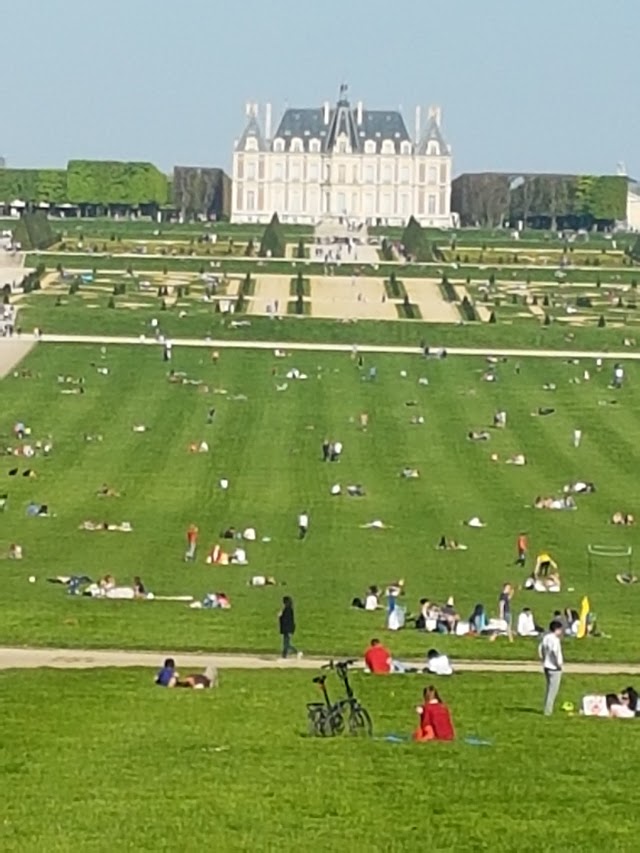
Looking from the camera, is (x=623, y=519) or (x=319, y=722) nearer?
(x=319, y=722)

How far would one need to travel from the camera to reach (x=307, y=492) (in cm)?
2991

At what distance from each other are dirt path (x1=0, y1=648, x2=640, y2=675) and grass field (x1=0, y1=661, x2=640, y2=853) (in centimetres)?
224

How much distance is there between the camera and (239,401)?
138 ft

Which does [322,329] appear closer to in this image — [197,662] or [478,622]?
[478,622]

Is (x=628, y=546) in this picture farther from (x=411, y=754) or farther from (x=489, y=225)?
(x=489, y=225)

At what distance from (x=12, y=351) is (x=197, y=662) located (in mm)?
34513

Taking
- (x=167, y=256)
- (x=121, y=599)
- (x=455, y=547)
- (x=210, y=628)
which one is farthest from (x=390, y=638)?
(x=167, y=256)

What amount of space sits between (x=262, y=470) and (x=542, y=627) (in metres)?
12.8

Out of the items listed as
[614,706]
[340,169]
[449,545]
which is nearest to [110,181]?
[340,169]

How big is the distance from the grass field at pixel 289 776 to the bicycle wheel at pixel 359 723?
84 mm

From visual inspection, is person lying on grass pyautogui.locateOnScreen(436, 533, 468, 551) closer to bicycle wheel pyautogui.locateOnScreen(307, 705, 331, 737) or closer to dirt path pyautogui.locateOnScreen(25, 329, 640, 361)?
bicycle wheel pyautogui.locateOnScreen(307, 705, 331, 737)

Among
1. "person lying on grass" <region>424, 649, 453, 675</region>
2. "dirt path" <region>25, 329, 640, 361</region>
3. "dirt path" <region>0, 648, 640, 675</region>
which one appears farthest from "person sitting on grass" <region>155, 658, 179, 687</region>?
"dirt path" <region>25, 329, 640, 361</region>

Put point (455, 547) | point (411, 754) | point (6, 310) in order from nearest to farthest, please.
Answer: point (411, 754) < point (455, 547) < point (6, 310)

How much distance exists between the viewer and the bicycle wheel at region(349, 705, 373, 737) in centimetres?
1212
